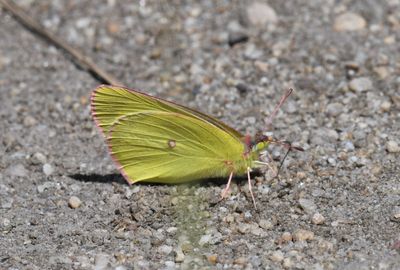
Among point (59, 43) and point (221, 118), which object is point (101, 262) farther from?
point (59, 43)

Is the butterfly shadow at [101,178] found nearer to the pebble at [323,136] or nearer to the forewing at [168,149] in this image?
the forewing at [168,149]

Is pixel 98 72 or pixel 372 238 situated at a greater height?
pixel 98 72

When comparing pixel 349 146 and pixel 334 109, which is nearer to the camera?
pixel 349 146

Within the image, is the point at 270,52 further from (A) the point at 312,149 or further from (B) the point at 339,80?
(A) the point at 312,149

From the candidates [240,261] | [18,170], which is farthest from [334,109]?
[18,170]

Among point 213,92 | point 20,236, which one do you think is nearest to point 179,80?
point 213,92

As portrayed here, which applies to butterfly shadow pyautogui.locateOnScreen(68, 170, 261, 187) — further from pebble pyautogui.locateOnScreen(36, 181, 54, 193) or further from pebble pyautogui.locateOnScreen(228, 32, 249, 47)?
pebble pyautogui.locateOnScreen(228, 32, 249, 47)
